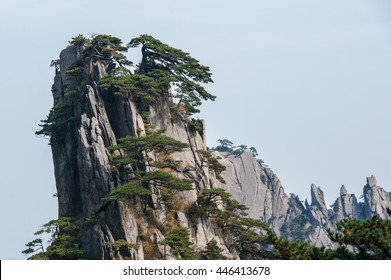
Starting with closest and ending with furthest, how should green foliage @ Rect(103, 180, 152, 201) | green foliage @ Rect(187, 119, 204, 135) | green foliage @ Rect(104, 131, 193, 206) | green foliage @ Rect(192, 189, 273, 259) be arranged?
green foliage @ Rect(103, 180, 152, 201) → green foliage @ Rect(104, 131, 193, 206) → green foliage @ Rect(192, 189, 273, 259) → green foliage @ Rect(187, 119, 204, 135)

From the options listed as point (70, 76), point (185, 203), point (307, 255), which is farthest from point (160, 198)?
point (307, 255)

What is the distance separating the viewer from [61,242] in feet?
215

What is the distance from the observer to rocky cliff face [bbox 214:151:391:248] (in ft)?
469

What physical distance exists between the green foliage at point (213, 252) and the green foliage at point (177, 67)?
13.8 metres

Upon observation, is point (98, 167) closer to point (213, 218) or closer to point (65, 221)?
point (65, 221)

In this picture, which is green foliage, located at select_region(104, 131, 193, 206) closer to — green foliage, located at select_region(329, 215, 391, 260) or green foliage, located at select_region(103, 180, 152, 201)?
green foliage, located at select_region(103, 180, 152, 201)

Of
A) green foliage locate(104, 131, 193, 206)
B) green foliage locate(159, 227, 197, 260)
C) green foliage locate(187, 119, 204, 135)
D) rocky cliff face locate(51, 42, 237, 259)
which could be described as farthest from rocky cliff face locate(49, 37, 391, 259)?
green foliage locate(104, 131, 193, 206)

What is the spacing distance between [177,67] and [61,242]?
61.4 feet

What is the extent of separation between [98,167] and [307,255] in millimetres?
31709

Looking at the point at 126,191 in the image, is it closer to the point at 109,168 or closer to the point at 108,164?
the point at 109,168

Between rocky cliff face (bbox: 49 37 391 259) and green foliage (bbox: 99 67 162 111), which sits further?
green foliage (bbox: 99 67 162 111)

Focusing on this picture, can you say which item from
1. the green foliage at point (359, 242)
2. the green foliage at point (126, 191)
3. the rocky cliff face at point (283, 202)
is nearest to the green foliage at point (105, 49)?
the green foliage at point (126, 191)

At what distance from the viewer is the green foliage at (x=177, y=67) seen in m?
75.9

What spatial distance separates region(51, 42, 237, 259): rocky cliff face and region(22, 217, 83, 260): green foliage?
0.70 metres
